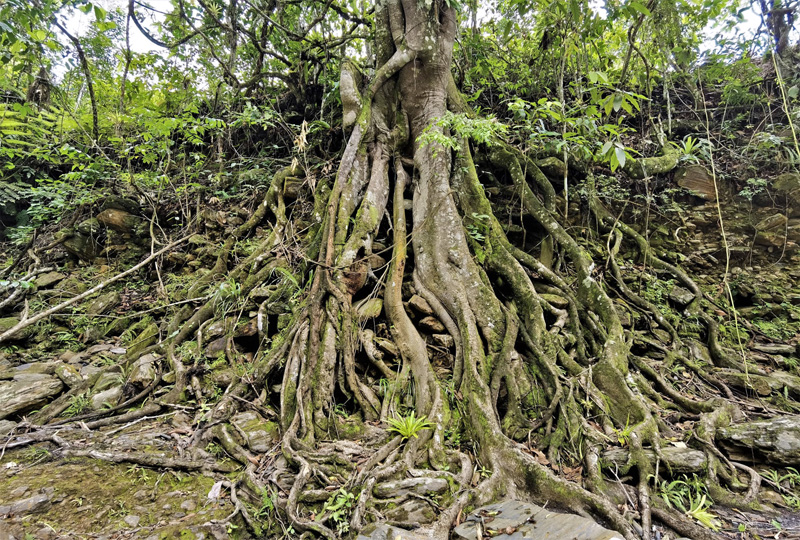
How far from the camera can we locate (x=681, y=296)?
14.6 ft

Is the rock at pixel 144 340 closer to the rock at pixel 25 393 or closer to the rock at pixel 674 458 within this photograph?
the rock at pixel 25 393

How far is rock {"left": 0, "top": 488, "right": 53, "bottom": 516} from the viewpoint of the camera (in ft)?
6.36

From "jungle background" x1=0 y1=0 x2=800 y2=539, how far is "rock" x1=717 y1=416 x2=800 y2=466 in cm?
2

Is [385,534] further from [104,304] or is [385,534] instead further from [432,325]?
[104,304]

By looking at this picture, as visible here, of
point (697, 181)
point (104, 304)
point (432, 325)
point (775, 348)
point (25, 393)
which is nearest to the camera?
point (25, 393)

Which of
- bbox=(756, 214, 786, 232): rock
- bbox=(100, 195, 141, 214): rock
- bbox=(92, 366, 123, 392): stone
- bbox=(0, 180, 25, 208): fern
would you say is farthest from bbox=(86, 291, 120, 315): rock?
bbox=(756, 214, 786, 232): rock

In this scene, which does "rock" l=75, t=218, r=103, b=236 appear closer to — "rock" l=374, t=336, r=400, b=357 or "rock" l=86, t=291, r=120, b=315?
"rock" l=86, t=291, r=120, b=315

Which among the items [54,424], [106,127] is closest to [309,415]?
[54,424]

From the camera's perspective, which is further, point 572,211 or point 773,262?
point 572,211

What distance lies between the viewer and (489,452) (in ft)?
8.02

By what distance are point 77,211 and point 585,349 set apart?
793cm

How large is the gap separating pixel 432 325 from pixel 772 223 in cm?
518

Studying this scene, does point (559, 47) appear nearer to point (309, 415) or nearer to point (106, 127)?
point (309, 415)

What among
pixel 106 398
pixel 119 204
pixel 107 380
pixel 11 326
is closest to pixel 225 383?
pixel 106 398
